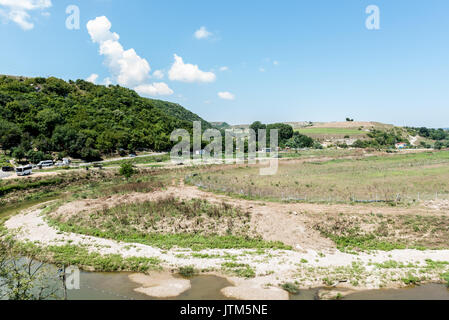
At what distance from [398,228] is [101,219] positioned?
27.1m

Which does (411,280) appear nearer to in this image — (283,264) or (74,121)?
(283,264)

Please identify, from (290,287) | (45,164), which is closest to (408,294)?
(290,287)

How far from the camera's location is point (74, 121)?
75.8m

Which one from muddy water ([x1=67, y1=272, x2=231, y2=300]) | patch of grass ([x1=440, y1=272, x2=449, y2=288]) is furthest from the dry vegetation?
muddy water ([x1=67, y1=272, x2=231, y2=300])

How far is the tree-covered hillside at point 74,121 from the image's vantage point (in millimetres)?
61250

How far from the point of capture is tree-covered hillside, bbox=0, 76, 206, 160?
61.2 meters

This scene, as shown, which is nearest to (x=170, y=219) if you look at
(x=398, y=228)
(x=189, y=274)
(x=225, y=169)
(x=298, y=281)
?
(x=189, y=274)

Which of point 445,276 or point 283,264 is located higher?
point 283,264

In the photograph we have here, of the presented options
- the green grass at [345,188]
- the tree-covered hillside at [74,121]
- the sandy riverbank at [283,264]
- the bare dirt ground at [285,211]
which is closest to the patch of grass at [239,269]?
the sandy riverbank at [283,264]

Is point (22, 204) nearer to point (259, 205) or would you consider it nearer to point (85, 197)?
point (85, 197)

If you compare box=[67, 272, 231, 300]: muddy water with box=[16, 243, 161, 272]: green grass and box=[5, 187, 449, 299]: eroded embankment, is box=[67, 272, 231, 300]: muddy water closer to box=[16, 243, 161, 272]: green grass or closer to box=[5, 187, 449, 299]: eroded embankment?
box=[16, 243, 161, 272]: green grass

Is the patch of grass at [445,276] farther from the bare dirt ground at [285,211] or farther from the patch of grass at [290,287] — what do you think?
the patch of grass at [290,287]

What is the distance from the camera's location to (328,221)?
2286 centimetres

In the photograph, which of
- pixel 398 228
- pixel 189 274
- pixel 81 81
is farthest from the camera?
pixel 81 81
